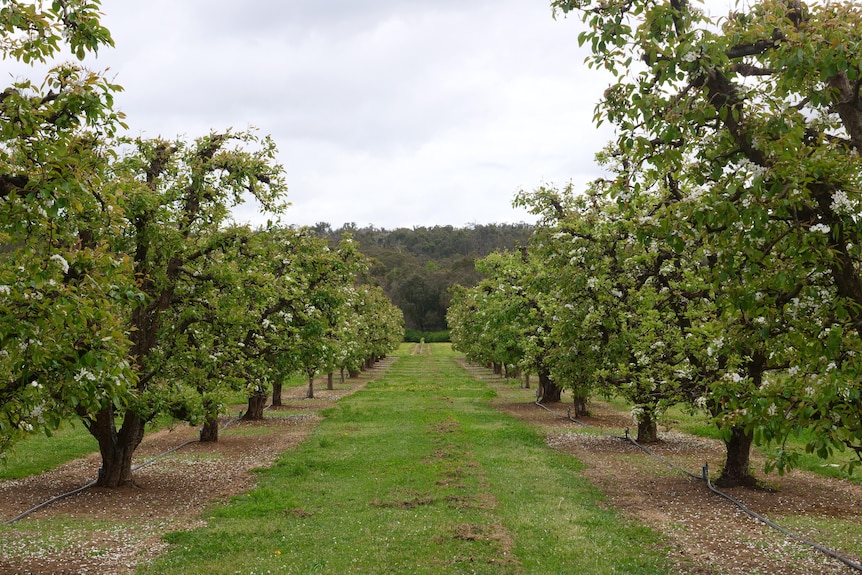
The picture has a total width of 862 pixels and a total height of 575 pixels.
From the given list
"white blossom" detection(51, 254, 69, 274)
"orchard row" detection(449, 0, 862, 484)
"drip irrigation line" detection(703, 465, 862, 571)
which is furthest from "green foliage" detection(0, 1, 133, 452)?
"drip irrigation line" detection(703, 465, 862, 571)

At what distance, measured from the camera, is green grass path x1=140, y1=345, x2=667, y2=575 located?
10.4 meters

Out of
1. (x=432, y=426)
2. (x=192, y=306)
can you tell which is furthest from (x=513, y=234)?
(x=192, y=306)

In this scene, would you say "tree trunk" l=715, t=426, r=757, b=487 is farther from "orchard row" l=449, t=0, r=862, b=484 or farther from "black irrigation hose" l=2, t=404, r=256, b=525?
"black irrigation hose" l=2, t=404, r=256, b=525

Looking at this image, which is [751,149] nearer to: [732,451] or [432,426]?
[732,451]

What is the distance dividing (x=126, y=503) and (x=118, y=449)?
5.64ft

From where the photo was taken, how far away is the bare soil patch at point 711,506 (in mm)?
10609

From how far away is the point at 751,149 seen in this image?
7.12 m

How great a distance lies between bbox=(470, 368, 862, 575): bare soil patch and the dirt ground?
0.09ft

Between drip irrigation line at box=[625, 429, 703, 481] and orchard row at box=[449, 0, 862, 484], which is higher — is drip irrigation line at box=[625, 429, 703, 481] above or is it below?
below

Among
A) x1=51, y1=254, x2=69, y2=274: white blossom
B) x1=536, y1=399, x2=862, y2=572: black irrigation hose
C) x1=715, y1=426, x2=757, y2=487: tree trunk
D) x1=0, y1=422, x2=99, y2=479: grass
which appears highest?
x1=51, y1=254, x2=69, y2=274: white blossom

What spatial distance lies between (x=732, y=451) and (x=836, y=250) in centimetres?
1039

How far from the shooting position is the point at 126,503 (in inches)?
573

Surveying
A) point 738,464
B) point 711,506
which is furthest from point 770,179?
point 738,464

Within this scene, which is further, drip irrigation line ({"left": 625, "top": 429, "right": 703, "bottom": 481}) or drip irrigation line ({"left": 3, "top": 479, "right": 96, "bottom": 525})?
drip irrigation line ({"left": 625, "top": 429, "right": 703, "bottom": 481})
